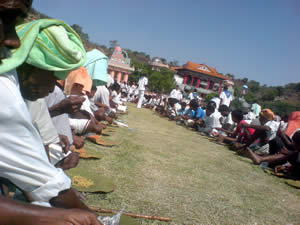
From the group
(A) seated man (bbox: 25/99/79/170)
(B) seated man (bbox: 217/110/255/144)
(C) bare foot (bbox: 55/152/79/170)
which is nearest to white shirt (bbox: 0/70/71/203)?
(A) seated man (bbox: 25/99/79/170)

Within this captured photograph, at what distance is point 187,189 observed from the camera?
2920 millimetres

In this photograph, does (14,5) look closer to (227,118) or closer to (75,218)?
(75,218)

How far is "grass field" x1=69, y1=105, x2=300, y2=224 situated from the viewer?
230 cm

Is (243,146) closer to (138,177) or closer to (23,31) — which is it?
(138,177)

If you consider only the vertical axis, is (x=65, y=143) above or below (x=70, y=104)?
below

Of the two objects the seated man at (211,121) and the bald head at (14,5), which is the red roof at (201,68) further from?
the bald head at (14,5)

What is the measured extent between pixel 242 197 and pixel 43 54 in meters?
2.68

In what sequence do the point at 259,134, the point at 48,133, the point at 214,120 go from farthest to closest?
1. the point at 214,120
2. the point at 259,134
3. the point at 48,133

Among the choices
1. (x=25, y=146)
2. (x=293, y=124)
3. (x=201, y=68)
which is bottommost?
(x=25, y=146)

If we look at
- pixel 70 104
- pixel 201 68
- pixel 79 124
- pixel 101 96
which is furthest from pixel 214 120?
pixel 201 68

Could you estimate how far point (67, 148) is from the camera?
105 inches

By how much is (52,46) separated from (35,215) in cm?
87

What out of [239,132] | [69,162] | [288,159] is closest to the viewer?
[69,162]

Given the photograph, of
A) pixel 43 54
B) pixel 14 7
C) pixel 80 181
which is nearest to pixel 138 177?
pixel 80 181
